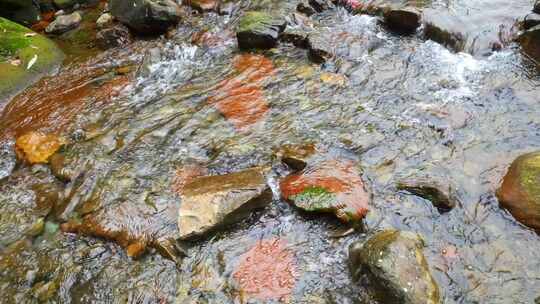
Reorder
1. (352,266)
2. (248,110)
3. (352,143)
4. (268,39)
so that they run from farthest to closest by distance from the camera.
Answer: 1. (268,39)
2. (248,110)
3. (352,143)
4. (352,266)

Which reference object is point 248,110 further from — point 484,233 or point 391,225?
point 484,233

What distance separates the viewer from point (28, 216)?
5.28m

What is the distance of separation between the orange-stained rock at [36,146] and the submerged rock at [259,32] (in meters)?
3.45

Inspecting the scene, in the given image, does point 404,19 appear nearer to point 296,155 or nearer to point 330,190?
point 296,155

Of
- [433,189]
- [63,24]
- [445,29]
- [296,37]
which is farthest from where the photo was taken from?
[63,24]

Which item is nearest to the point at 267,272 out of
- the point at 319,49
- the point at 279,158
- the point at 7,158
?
the point at 279,158

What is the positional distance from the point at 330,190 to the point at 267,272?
114cm

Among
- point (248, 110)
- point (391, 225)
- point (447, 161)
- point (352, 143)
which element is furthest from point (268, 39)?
point (391, 225)

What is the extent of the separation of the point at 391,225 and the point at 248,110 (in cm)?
281

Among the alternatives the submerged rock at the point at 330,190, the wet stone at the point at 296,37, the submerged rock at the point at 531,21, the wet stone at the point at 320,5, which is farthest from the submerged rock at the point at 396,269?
the wet stone at the point at 320,5

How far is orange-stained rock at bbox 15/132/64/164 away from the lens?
607 cm

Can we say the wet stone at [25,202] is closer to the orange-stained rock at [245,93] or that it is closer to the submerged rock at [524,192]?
the orange-stained rock at [245,93]

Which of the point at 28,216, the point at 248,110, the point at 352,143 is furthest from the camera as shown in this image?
the point at 248,110

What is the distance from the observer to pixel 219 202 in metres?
4.70
